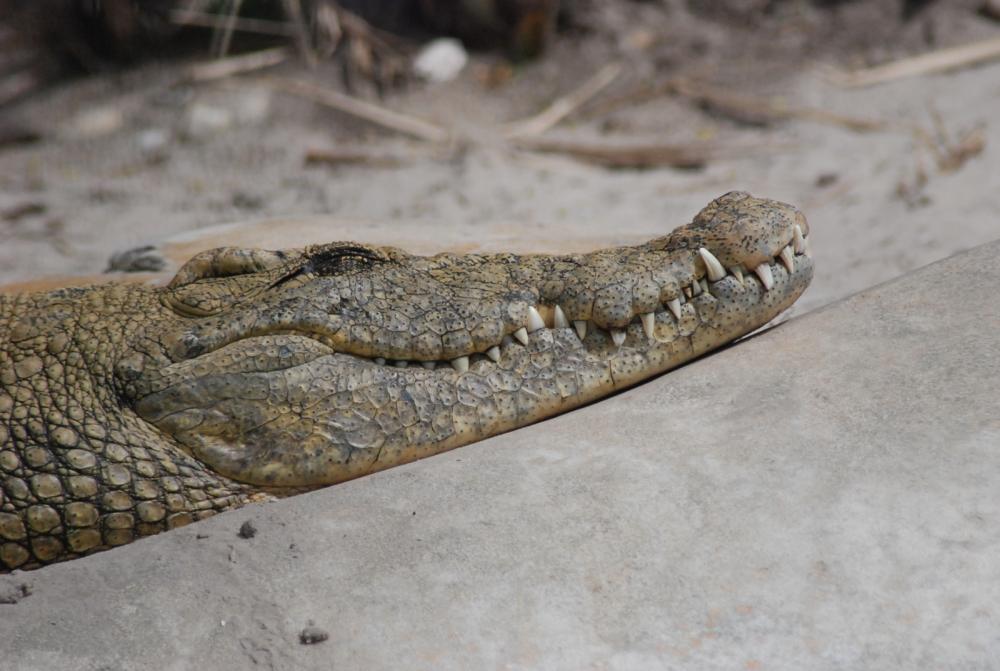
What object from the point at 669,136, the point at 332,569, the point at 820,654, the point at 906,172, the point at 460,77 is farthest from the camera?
the point at 460,77

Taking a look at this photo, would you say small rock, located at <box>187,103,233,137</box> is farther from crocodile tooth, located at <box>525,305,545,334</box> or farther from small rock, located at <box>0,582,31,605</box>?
small rock, located at <box>0,582,31,605</box>

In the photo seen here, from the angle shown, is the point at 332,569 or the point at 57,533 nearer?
the point at 332,569

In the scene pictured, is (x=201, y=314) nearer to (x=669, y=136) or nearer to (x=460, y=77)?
(x=669, y=136)

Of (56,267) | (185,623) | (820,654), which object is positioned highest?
(820,654)

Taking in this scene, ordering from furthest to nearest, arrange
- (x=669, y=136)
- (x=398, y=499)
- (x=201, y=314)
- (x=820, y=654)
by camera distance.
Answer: (x=669, y=136)
(x=201, y=314)
(x=398, y=499)
(x=820, y=654)

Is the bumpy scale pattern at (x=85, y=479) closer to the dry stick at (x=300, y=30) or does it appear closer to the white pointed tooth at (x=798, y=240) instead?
the white pointed tooth at (x=798, y=240)

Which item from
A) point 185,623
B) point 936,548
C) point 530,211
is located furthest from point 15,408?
point 530,211

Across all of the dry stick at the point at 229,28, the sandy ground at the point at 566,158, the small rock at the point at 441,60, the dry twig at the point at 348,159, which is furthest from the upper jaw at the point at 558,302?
the small rock at the point at 441,60
